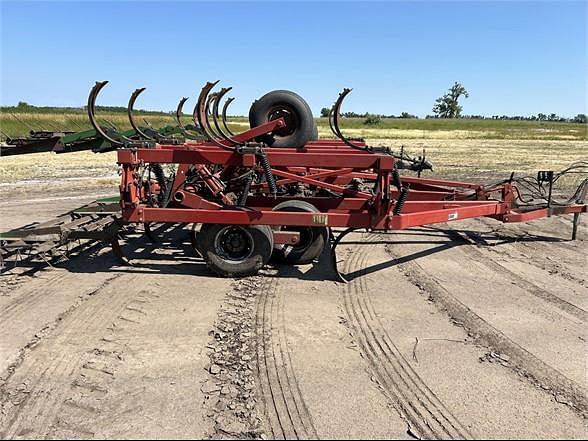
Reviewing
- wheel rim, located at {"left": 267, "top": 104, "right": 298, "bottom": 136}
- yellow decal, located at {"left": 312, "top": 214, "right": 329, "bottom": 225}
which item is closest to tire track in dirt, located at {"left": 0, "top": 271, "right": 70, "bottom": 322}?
yellow decal, located at {"left": 312, "top": 214, "right": 329, "bottom": 225}

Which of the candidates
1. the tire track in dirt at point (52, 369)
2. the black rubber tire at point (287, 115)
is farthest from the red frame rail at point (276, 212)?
the tire track in dirt at point (52, 369)

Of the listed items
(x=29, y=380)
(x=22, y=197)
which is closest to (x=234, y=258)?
(x=29, y=380)

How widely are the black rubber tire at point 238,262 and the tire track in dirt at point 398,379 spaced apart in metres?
1.18

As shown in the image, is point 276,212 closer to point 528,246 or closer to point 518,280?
point 518,280

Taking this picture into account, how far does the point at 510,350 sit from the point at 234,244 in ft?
10.7

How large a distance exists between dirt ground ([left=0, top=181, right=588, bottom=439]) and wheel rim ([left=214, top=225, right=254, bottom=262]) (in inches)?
12.6

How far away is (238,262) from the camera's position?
19.1ft

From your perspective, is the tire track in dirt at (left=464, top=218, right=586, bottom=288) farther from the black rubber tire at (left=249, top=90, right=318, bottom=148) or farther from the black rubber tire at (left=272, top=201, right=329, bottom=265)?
the black rubber tire at (left=249, top=90, right=318, bottom=148)

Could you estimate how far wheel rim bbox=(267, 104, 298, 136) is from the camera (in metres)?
7.07

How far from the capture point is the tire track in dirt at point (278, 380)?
118 inches

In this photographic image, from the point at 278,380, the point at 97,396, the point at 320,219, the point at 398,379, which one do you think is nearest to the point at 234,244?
the point at 320,219

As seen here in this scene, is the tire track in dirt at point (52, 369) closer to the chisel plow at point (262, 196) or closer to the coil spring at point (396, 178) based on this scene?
the chisel plow at point (262, 196)

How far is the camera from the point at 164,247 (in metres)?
7.20

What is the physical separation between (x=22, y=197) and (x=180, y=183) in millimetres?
7691
